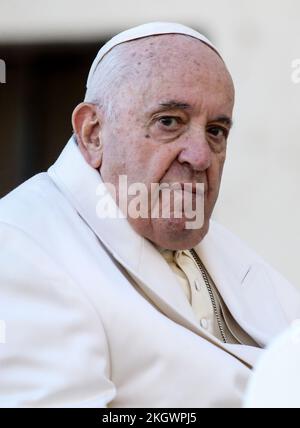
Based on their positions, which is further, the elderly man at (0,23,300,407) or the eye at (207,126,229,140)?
the eye at (207,126,229,140)

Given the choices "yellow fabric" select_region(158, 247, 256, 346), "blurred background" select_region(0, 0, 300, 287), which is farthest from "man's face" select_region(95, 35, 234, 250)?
"blurred background" select_region(0, 0, 300, 287)

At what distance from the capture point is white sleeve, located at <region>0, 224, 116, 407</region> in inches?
117

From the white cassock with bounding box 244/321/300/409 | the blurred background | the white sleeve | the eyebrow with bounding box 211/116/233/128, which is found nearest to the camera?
the white cassock with bounding box 244/321/300/409

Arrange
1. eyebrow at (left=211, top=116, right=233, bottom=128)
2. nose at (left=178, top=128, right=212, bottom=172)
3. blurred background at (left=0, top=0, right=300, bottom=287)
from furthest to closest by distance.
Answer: blurred background at (left=0, top=0, right=300, bottom=287) → eyebrow at (left=211, top=116, right=233, bottom=128) → nose at (left=178, top=128, right=212, bottom=172)

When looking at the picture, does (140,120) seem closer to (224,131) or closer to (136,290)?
(224,131)

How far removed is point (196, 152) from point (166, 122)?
139mm

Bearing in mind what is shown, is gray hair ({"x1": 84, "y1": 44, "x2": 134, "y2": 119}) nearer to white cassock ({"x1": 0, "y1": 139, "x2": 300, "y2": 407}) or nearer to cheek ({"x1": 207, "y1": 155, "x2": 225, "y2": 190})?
white cassock ({"x1": 0, "y1": 139, "x2": 300, "y2": 407})

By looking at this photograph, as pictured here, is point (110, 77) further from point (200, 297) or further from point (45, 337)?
point (45, 337)

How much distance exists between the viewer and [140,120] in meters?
3.56

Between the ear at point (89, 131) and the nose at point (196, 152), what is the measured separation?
11.8 inches

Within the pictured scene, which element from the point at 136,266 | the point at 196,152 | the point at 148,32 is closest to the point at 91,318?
Result: the point at 136,266
